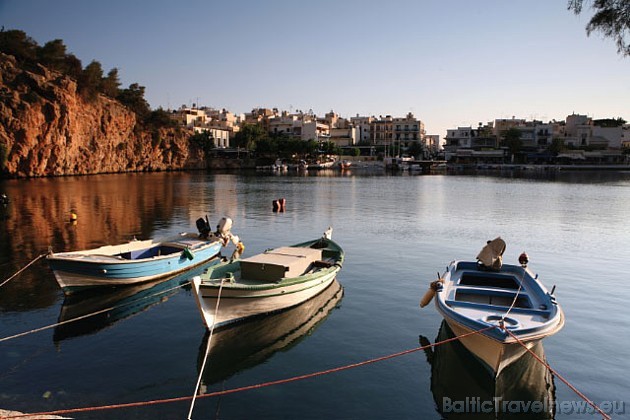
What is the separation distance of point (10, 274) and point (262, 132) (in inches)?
4647

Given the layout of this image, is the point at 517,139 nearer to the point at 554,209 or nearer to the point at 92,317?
the point at 554,209

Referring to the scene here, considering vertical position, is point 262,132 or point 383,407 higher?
point 262,132

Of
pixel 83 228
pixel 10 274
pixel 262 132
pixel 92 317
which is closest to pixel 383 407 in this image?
pixel 92 317

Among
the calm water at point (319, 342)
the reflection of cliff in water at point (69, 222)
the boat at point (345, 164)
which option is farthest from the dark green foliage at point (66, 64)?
the calm water at point (319, 342)

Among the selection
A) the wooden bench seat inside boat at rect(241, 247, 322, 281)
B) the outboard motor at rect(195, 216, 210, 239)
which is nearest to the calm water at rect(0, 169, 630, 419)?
the wooden bench seat inside boat at rect(241, 247, 322, 281)

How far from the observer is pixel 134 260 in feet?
53.0

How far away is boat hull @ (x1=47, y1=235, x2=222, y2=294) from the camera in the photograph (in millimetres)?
15016

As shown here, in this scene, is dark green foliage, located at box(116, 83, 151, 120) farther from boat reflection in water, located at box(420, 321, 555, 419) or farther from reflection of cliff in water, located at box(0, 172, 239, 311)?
boat reflection in water, located at box(420, 321, 555, 419)

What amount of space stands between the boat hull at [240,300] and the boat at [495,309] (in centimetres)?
405

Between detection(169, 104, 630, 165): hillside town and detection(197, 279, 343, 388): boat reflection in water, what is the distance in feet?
382

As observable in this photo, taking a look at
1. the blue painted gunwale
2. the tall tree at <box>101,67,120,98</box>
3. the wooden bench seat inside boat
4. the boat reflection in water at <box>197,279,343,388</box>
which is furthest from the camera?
the tall tree at <box>101,67,120,98</box>

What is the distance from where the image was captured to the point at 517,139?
5074 inches

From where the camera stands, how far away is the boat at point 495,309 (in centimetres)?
945

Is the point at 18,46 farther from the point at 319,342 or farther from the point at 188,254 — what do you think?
the point at 319,342
